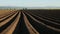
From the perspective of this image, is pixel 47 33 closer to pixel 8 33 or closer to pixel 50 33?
pixel 50 33

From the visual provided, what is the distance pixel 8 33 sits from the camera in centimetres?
788

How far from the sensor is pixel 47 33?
317 inches

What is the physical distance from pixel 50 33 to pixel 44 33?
1.04 ft

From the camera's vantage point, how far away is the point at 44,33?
812 cm

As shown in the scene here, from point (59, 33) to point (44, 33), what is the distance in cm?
79

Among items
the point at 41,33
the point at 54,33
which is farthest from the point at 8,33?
the point at 54,33

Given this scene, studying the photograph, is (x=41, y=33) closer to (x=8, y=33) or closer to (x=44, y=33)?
(x=44, y=33)

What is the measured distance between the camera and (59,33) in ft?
25.5

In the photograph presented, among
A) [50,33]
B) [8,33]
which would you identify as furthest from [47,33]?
[8,33]

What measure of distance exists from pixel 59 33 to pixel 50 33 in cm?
48

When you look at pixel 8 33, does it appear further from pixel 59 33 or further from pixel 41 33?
pixel 59 33

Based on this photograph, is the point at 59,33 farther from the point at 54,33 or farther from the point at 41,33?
the point at 41,33

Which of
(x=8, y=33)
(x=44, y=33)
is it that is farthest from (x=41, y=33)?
(x=8, y=33)

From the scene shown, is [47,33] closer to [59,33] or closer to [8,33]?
[59,33]
